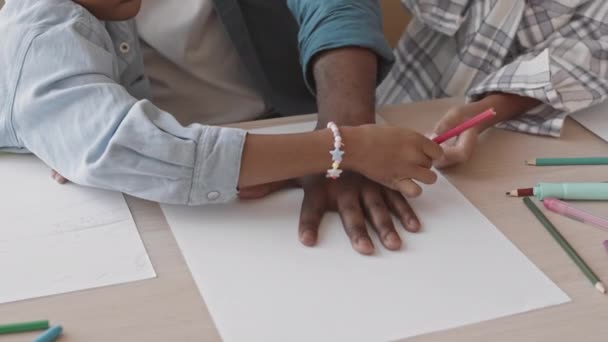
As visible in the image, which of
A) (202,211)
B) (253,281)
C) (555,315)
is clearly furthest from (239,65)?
(555,315)

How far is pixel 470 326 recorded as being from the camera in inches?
25.8

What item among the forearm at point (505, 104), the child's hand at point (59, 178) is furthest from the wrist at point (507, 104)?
the child's hand at point (59, 178)

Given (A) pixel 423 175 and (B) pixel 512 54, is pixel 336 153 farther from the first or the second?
(B) pixel 512 54

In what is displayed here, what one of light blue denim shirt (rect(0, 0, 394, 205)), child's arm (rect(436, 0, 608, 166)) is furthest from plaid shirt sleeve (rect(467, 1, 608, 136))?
light blue denim shirt (rect(0, 0, 394, 205))

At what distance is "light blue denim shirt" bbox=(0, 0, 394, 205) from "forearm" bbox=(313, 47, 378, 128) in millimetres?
182

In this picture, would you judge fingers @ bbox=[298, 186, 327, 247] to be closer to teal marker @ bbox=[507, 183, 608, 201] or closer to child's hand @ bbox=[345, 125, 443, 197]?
child's hand @ bbox=[345, 125, 443, 197]

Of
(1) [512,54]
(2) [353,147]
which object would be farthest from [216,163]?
(1) [512,54]

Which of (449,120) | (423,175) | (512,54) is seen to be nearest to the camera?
(423,175)

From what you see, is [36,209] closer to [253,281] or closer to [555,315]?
[253,281]

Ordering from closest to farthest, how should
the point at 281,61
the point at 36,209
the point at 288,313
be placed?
the point at 288,313 → the point at 36,209 → the point at 281,61

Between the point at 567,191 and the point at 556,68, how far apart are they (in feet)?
0.75

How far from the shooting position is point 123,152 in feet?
2.41

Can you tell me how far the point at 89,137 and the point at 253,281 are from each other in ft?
0.66

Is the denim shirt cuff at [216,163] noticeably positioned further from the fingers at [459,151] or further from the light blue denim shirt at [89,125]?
the fingers at [459,151]
